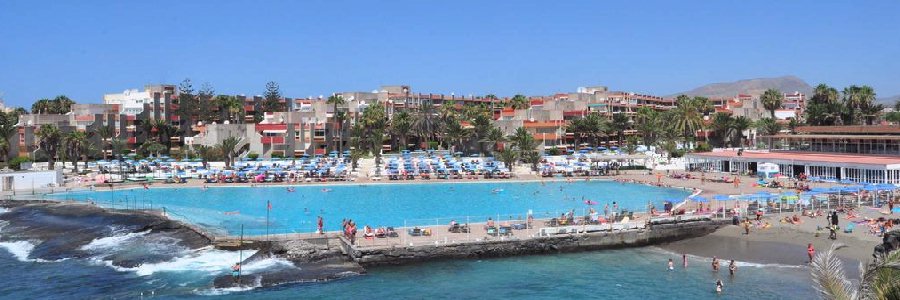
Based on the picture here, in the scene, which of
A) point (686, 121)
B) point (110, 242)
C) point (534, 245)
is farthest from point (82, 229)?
point (686, 121)

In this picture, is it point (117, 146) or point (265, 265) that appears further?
point (117, 146)

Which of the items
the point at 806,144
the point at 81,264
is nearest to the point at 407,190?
the point at 81,264

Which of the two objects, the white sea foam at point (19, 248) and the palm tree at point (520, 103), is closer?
the white sea foam at point (19, 248)

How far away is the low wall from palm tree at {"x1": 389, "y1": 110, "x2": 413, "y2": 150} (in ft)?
196

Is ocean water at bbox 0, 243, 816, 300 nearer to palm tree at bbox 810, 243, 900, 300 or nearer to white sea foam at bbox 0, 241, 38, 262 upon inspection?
white sea foam at bbox 0, 241, 38, 262

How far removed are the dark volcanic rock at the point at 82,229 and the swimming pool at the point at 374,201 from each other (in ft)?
6.94

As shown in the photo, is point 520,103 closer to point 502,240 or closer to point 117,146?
point 117,146

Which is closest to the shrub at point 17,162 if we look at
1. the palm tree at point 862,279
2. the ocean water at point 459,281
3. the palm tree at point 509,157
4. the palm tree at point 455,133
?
the palm tree at point 455,133

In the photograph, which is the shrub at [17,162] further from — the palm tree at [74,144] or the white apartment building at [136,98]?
the white apartment building at [136,98]

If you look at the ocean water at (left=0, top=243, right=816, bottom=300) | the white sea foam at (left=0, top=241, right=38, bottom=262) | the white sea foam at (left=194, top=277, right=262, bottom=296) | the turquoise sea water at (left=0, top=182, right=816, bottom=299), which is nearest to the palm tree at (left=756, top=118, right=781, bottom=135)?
Answer: the turquoise sea water at (left=0, top=182, right=816, bottom=299)

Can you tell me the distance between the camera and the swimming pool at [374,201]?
131ft

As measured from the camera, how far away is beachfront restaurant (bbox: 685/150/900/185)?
162 ft

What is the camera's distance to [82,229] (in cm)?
3788

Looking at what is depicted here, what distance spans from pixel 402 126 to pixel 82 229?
5525 centimetres
